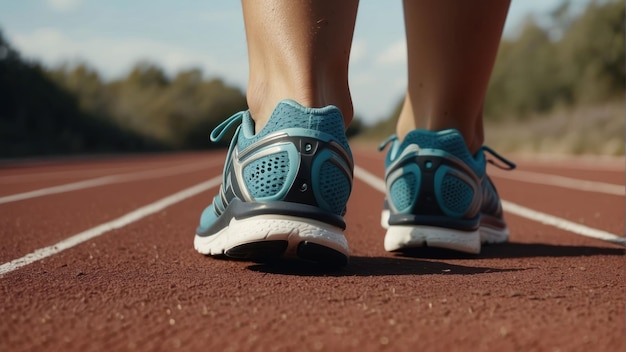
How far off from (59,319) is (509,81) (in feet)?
180

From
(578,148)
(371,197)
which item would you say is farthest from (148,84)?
(371,197)

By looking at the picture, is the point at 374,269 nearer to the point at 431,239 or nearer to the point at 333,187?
the point at 333,187

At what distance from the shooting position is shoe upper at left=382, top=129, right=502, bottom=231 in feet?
8.18

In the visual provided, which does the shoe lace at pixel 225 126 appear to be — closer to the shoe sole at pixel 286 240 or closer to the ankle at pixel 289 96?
the ankle at pixel 289 96

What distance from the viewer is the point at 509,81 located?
53.2 metres

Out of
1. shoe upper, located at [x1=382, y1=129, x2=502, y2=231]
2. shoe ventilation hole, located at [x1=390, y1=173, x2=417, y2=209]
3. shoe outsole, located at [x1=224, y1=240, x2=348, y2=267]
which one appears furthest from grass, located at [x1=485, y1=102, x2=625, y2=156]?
shoe outsole, located at [x1=224, y1=240, x2=348, y2=267]

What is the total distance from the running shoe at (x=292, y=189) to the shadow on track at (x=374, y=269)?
1.6 inches

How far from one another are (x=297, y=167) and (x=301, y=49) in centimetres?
37

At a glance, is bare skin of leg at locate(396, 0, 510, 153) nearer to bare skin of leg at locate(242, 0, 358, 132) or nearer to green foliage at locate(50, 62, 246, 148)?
bare skin of leg at locate(242, 0, 358, 132)

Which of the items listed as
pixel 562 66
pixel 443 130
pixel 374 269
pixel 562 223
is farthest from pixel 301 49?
pixel 562 66

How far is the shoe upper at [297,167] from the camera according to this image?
196cm

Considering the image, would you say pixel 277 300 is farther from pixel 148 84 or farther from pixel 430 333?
pixel 148 84

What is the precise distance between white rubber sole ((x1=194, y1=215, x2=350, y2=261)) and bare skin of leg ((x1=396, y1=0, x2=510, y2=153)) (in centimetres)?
89

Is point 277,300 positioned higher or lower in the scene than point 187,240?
higher
